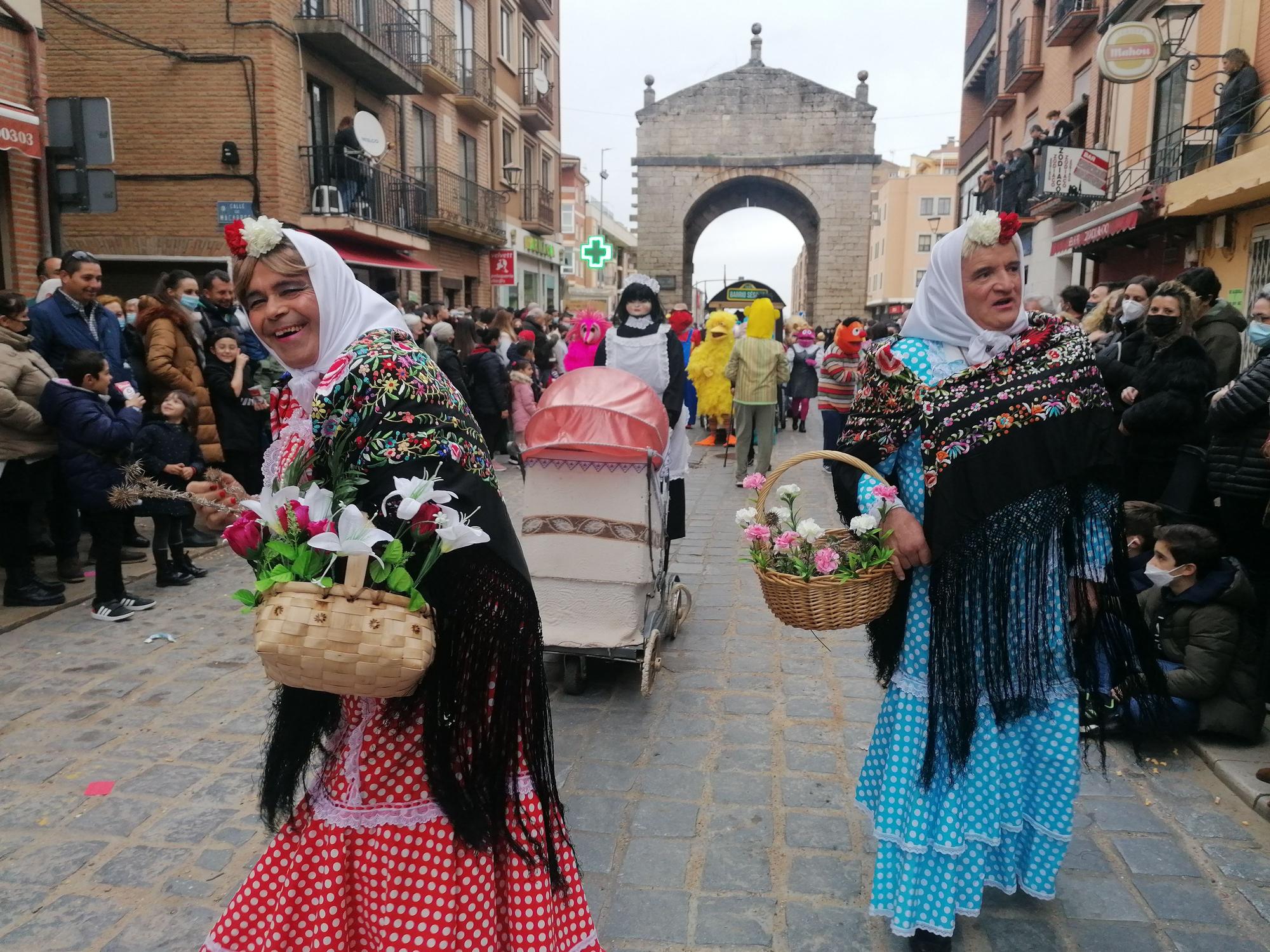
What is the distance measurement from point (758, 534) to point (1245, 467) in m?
3.12

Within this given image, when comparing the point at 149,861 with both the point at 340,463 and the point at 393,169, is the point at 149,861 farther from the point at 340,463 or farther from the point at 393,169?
the point at 393,169

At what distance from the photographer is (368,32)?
56.6 ft

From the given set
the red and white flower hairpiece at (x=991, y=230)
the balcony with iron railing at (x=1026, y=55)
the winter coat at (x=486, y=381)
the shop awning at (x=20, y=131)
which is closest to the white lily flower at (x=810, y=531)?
the red and white flower hairpiece at (x=991, y=230)

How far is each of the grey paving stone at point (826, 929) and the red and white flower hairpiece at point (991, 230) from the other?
209 cm

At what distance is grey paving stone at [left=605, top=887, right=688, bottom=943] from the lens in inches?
110

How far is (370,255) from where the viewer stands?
57.2 feet

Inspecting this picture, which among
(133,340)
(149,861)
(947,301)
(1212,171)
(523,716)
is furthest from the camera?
(1212,171)

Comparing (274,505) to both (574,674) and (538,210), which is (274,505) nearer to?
(574,674)

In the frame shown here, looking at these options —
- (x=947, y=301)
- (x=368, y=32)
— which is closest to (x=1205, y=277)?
(x=947, y=301)

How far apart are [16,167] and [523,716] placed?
9.60 meters

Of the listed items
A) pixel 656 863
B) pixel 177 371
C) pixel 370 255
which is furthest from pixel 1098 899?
pixel 370 255

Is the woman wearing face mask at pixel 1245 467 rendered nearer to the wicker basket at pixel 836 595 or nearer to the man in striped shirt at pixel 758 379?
the wicker basket at pixel 836 595

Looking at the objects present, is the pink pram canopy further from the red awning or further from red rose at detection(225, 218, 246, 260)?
the red awning

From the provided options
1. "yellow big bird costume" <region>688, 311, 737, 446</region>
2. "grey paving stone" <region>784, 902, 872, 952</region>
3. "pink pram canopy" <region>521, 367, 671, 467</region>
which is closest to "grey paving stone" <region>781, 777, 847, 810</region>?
"grey paving stone" <region>784, 902, 872, 952</region>
